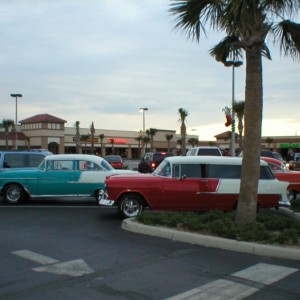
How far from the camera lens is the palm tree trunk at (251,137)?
30.3 feet

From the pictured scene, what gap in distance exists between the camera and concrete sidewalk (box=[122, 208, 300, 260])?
25.0 ft

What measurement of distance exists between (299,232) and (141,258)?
3.22m

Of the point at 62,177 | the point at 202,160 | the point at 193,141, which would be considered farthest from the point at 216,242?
the point at 193,141

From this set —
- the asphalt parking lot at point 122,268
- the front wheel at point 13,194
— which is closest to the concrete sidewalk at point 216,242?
the asphalt parking lot at point 122,268

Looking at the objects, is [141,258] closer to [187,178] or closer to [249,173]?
[249,173]

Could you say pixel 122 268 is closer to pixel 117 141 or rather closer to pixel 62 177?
pixel 62 177

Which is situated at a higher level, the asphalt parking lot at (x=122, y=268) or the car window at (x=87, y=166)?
the car window at (x=87, y=166)

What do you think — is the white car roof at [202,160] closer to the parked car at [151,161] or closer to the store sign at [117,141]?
the parked car at [151,161]

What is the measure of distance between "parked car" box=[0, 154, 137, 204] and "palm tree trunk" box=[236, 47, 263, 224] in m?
5.73

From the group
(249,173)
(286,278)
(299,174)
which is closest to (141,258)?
(286,278)

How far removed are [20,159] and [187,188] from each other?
7.57 meters

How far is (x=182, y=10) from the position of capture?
9.49 meters

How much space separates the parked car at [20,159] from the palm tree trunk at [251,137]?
9606 millimetres

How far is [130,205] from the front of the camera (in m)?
11.9
